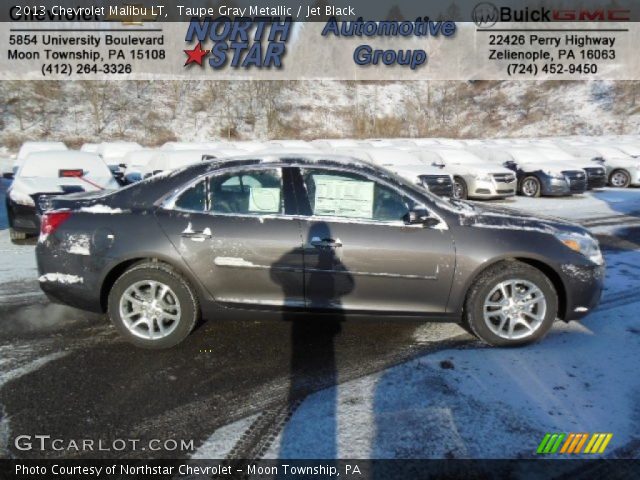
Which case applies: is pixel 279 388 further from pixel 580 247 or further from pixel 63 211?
pixel 580 247

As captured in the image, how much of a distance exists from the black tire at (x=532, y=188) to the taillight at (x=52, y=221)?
13885 millimetres

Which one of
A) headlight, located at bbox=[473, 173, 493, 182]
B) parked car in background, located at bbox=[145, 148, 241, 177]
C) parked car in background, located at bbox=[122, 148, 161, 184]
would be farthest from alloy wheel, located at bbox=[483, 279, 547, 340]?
parked car in background, located at bbox=[122, 148, 161, 184]

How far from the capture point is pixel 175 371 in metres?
3.54

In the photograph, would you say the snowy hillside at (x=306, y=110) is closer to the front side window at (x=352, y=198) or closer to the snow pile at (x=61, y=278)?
the snow pile at (x=61, y=278)

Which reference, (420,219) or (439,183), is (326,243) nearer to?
(420,219)

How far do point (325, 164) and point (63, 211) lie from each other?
2.22 metres

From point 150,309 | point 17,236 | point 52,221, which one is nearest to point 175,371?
point 150,309

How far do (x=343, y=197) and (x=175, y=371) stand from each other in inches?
73.9

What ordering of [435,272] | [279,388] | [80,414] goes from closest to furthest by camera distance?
[80,414], [279,388], [435,272]

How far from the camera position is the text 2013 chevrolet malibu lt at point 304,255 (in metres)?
3.77

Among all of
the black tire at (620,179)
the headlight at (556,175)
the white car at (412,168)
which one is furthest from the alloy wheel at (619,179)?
the white car at (412,168)

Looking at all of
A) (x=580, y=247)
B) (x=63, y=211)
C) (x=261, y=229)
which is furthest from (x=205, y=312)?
(x=580, y=247)

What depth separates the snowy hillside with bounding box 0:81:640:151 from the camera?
151ft

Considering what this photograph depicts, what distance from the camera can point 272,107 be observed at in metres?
54.0
